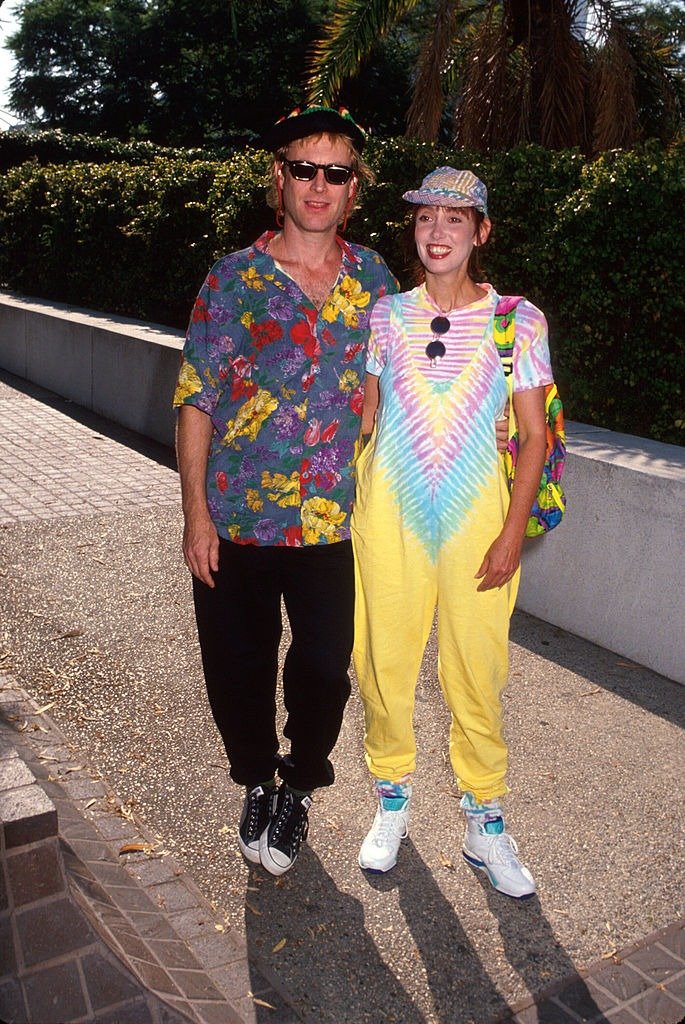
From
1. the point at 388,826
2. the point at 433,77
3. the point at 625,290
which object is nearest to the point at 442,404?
the point at 388,826

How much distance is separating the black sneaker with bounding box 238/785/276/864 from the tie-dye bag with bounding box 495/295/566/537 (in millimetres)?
1184

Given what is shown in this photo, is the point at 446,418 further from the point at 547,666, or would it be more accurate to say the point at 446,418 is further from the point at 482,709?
the point at 547,666

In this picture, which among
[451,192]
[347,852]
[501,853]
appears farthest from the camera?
[347,852]

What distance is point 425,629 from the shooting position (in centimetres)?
332

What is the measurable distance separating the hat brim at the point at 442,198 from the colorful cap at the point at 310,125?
214 mm

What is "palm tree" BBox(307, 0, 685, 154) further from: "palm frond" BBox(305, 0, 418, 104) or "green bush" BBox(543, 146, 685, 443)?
"green bush" BBox(543, 146, 685, 443)

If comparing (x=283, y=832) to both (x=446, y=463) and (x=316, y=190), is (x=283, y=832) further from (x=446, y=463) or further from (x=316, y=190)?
(x=316, y=190)

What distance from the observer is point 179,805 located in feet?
12.7

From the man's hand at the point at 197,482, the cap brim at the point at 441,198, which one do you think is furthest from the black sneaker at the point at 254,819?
the cap brim at the point at 441,198

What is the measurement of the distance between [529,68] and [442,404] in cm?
842

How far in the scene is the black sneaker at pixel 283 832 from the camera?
345 centimetres

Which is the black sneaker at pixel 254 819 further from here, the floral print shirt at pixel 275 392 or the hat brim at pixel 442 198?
the hat brim at pixel 442 198

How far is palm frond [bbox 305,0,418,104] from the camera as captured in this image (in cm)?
1121

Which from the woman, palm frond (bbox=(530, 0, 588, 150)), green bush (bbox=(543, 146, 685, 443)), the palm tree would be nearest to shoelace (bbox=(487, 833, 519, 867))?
the woman
